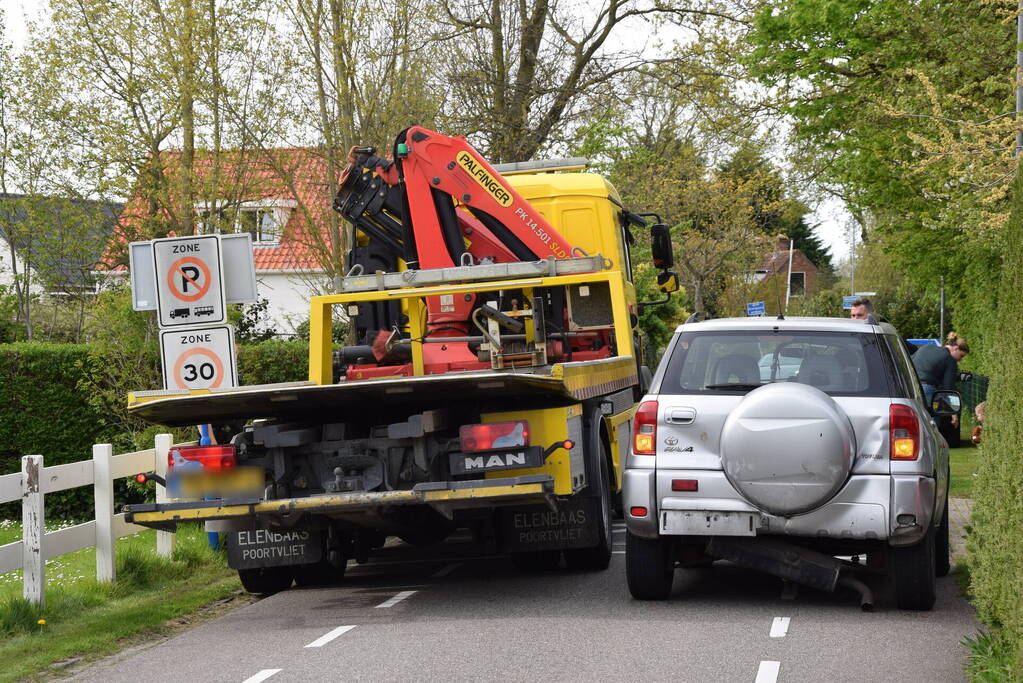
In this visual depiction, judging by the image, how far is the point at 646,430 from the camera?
8453 millimetres

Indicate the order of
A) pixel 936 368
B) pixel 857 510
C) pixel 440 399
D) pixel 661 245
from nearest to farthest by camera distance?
1. pixel 857 510
2. pixel 440 399
3. pixel 661 245
4. pixel 936 368

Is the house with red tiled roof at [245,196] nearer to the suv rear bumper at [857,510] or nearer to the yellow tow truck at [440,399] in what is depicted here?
the yellow tow truck at [440,399]

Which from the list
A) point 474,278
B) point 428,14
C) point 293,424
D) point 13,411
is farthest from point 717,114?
point 293,424

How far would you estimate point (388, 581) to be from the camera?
1062 cm

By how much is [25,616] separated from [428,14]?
14.0 m

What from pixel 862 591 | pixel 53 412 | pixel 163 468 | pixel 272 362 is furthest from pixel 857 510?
pixel 53 412

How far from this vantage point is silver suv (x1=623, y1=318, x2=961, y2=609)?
787 cm

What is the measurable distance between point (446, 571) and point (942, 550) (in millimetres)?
3841

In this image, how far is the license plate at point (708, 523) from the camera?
8047 millimetres

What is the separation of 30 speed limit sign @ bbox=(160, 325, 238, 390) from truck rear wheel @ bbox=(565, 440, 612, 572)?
121 inches

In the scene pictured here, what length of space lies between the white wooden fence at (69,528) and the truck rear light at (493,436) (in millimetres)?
2990

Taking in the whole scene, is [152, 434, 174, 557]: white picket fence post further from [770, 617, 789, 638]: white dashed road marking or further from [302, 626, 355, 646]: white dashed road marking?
[770, 617, 789, 638]: white dashed road marking

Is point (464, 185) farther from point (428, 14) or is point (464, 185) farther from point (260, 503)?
point (428, 14)

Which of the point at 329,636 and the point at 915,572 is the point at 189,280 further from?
the point at 915,572
